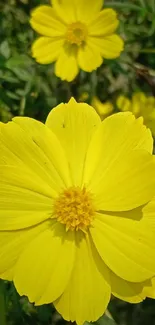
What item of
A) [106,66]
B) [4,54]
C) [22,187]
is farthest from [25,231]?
[106,66]

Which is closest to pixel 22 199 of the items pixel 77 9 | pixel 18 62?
pixel 18 62

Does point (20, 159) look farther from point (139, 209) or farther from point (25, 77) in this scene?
point (25, 77)

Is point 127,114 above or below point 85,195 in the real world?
above

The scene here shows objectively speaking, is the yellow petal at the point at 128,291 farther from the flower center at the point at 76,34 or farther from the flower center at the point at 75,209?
the flower center at the point at 76,34

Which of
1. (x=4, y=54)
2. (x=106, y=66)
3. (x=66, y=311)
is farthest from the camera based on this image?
(x=106, y=66)

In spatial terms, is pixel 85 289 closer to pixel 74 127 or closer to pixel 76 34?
pixel 74 127

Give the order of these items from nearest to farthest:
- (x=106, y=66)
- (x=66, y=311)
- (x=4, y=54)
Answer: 1. (x=66, y=311)
2. (x=4, y=54)
3. (x=106, y=66)

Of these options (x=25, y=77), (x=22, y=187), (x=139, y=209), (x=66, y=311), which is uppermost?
(x=25, y=77)

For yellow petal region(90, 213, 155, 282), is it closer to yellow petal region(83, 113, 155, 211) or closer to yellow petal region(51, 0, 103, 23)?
yellow petal region(83, 113, 155, 211)

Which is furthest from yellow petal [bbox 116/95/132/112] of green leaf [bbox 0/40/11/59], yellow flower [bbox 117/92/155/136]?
green leaf [bbox 0/40/11/59]
